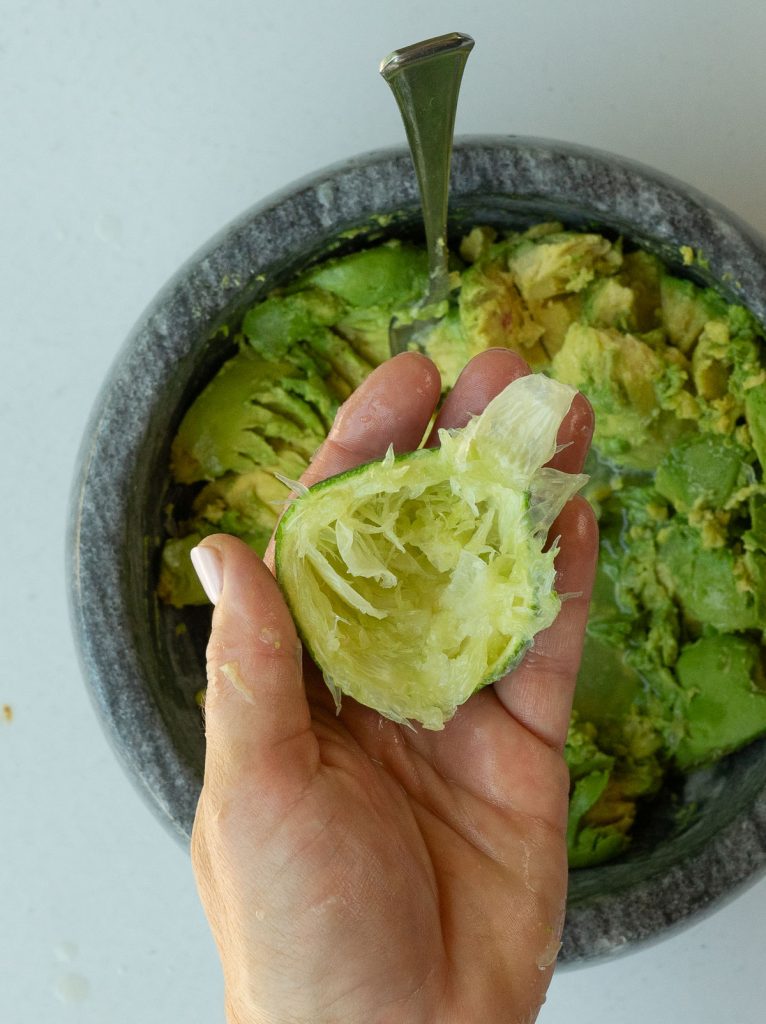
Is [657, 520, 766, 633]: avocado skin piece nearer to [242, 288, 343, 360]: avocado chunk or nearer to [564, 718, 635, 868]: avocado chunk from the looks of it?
[564, 718, 635, 868]: avocado chunk

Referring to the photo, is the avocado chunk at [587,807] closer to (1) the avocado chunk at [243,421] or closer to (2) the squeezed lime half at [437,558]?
(2) the squeezed lime half at [437,558]

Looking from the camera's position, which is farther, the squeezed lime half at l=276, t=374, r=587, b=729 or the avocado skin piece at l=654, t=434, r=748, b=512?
the avocado skin piece at l=654, t=434, r=748, b=512

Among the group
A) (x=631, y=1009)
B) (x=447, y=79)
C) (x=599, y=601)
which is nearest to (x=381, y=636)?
(x=599, y=601)

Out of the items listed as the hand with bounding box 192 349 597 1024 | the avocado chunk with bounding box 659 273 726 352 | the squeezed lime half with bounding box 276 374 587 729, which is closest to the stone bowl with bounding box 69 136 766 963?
the avocado chunk with bounding box 659 273 726 352

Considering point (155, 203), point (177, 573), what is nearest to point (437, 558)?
point (177, 573)

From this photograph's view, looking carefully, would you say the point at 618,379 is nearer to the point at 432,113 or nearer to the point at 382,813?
the point at 432,113

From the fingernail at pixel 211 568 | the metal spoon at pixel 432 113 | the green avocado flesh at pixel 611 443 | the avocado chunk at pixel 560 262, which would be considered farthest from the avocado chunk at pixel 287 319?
the fingernail at pixel 211 568
